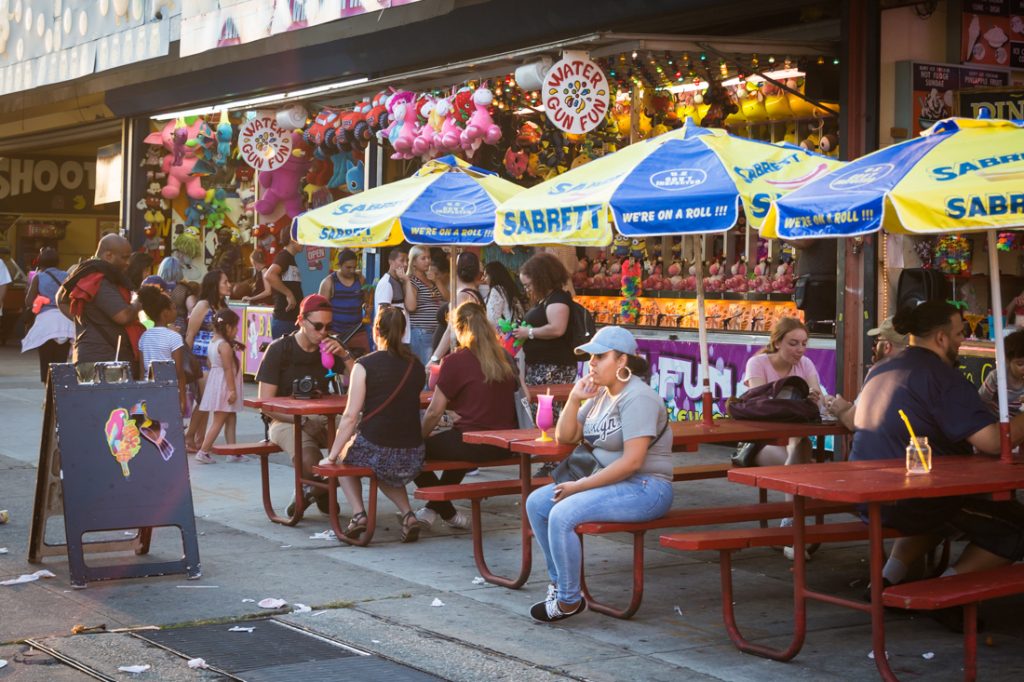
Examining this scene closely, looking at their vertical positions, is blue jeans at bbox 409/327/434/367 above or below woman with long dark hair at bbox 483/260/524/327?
below

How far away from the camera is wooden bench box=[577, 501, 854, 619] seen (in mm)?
6949

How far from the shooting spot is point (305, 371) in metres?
9.93

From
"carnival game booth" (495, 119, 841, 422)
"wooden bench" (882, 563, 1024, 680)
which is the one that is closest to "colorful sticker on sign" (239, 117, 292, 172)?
"carnival game booth" (495, 119, 841, 422)

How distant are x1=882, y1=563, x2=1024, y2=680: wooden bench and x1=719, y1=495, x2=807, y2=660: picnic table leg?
421 millimetres

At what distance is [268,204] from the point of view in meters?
20.3

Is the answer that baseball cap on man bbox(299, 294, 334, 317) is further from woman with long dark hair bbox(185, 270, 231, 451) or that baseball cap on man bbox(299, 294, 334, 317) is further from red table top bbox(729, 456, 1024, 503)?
red table top bbox(729, 456, 1024, 503)

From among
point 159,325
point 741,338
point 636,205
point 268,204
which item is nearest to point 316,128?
point 268,204

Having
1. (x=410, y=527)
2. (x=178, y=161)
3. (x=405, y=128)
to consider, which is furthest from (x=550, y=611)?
(x=178, y=161)

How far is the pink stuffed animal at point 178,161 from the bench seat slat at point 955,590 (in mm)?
16170

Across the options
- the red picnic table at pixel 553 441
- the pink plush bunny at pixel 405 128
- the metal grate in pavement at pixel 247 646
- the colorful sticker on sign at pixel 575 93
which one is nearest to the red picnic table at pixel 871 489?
the red picnic table at pixel 553 441

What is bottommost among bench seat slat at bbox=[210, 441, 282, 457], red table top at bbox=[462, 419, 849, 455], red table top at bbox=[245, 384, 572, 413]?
bench seat slat at bbox=[210, 441, 282, 457]

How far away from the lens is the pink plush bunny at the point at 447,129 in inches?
573

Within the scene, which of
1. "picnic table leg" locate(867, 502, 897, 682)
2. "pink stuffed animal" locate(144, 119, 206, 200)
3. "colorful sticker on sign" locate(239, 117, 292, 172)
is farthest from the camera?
"pink stuffed animal" locate(144, 119, 206, 200)

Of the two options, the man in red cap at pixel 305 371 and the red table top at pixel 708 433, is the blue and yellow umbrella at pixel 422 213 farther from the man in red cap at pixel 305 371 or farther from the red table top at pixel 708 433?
the red table top at pixel 708 433
